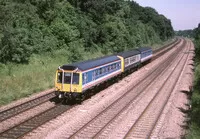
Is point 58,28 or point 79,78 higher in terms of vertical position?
point 58,28

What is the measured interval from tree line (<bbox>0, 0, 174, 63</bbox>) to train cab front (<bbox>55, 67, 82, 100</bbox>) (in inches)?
333

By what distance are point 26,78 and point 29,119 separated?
9535 millimetres

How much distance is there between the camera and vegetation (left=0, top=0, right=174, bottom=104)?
2806cm

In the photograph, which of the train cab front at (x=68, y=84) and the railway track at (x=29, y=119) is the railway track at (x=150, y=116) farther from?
the railway track at (x=29, y=119)

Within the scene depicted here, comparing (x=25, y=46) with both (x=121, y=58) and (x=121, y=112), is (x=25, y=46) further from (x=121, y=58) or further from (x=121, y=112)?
(x=121, y=112)

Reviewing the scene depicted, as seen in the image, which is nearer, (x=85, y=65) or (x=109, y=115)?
(x=109, y=115)

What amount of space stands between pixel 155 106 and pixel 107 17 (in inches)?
1614

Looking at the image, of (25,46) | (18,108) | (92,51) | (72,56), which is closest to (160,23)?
(92,51)

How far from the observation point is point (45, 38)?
3850cm

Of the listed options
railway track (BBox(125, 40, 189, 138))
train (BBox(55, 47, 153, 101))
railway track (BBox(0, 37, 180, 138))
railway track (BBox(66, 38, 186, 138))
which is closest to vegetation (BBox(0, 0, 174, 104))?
railway track (BBox(0, 37, 180, 138))

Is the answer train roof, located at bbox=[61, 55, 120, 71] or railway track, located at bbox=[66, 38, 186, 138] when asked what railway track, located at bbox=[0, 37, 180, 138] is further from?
train roof, located at bbox=[61, 55, 120, 71]

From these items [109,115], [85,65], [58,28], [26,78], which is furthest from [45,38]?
[109,115]

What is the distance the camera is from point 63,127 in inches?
702

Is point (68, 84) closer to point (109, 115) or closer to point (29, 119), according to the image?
point (109, 115)
